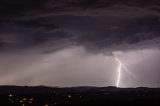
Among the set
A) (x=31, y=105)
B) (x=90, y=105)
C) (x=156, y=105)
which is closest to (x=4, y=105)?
(x=31, y=105)

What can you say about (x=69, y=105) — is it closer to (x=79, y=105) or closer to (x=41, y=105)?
(x=79, y=105)

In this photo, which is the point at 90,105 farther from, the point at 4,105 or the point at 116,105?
the point at 4,105

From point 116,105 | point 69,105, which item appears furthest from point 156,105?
point 69,105

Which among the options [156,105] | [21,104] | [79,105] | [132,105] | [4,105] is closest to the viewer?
[156,105]

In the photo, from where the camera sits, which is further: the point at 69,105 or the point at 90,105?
the point at 69,105

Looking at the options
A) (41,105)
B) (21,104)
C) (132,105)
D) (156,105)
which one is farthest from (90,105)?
(21,104)

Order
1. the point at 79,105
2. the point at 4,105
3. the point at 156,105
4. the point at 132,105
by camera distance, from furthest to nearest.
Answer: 1. the point at 4,105
2. the point at 79,105
3. the point at 132,105
4. the point at 156,105

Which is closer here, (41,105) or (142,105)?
(142,105)

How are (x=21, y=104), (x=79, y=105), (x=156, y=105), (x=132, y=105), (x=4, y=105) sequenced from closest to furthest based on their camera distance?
1. (x=156, y=105)
2. (x=132, y=105)
3. (x=79, y=105)
4. (x=4, y=105)
5. (x=21, y=104)
